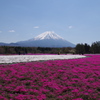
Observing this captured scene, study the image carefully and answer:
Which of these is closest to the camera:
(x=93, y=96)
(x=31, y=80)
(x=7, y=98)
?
(x=7, y=98)

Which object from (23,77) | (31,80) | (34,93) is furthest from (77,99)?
(23,77)

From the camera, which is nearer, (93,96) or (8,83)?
(93,96)

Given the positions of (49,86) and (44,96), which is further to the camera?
(49,86)

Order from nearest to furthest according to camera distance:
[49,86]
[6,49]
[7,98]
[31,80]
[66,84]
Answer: [7,98]
[49,86]
[66,84]
[31,80]
[6,49]

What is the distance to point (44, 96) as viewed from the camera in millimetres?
9453

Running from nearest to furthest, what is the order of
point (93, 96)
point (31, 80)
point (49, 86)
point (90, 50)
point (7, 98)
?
point (7, 98) → point (93, 96) → point (49, 86) → point (31, 80) → point (90, 50)

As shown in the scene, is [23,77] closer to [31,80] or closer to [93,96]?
[31,80]

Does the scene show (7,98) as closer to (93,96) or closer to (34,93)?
(34,93)

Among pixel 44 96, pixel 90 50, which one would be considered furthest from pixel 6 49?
pixel 44 96

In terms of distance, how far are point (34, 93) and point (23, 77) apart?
404 cm

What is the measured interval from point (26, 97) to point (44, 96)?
3.76 feet

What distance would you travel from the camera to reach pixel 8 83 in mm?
12039

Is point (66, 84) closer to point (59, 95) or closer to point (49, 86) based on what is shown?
point (49, 86)

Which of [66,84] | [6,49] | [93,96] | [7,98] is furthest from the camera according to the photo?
[6,49]
